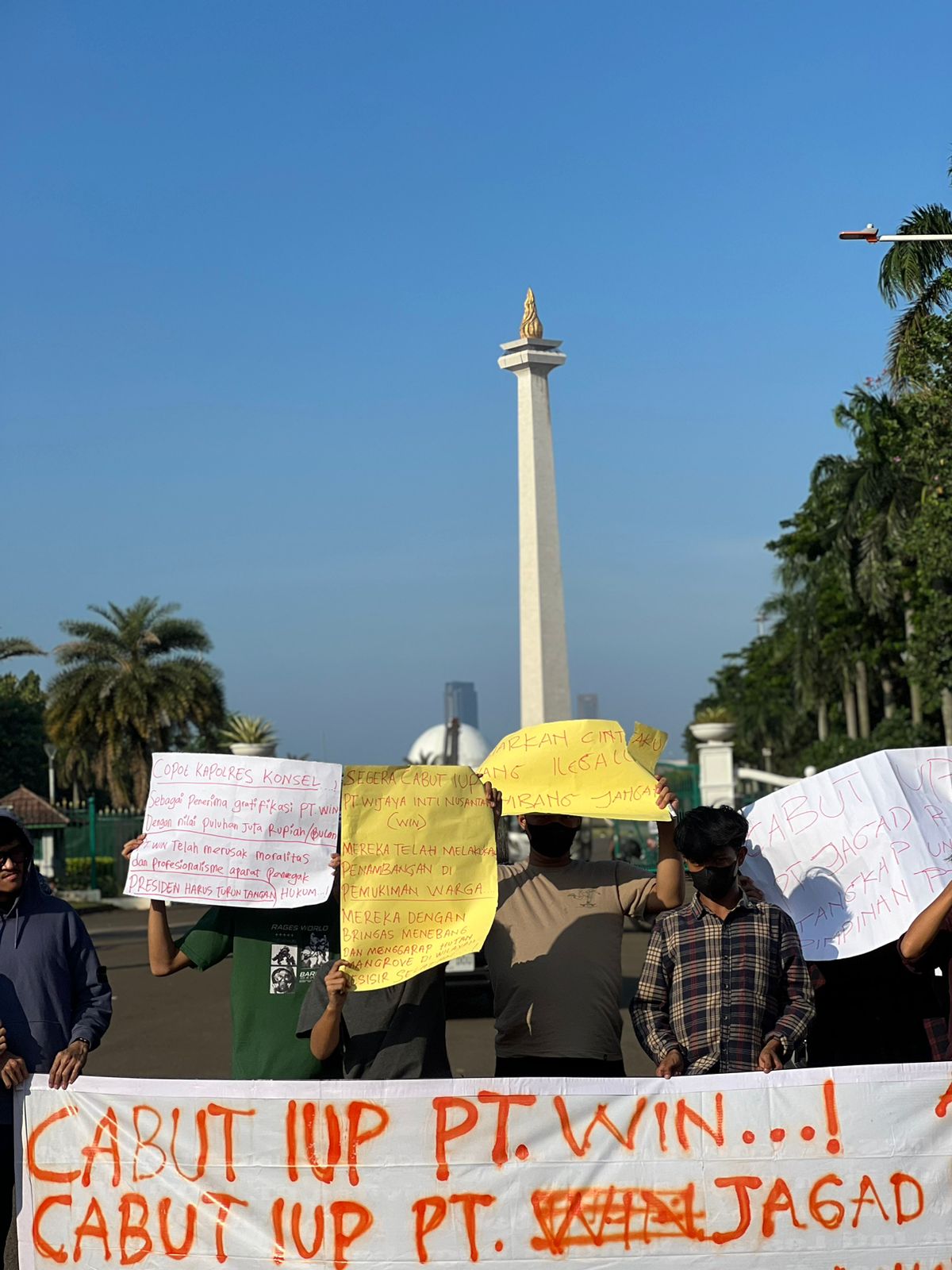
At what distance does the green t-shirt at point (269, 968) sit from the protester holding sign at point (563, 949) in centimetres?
56

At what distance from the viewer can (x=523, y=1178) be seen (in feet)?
14.9

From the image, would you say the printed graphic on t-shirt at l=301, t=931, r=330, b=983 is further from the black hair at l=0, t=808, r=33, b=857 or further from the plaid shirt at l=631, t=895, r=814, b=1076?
the plaid shirt at l=631, t=895, r=814, b=1076

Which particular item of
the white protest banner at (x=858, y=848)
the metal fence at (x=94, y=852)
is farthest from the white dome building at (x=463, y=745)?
the white protest banner at (x=858, y=848)

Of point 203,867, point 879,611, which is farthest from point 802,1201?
point 879,611

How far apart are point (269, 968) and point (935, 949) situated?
6.71 ft

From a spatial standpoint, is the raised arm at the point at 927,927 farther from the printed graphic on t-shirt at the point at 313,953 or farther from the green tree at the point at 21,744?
the green tree at the point at 21,744

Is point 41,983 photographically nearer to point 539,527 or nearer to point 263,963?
point 263,963

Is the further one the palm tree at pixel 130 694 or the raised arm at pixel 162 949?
the palm tree at pixel 130 694

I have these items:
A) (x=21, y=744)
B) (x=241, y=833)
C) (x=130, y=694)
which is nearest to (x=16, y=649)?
(x=130, y=694)

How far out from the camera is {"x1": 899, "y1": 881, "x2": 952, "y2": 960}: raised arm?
4.55 meters

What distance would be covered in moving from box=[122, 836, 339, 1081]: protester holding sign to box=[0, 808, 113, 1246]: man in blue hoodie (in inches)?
10.2

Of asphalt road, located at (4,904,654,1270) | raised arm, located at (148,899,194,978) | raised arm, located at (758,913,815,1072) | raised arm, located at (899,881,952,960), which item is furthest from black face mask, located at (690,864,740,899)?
asphalt road, located at (4,904,654,1270)

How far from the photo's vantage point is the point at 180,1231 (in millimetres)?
4594

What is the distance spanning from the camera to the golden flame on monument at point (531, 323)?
116 ft
